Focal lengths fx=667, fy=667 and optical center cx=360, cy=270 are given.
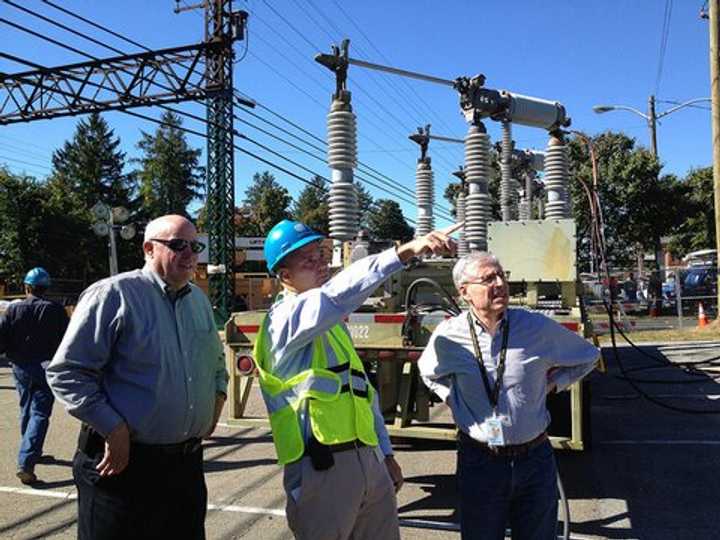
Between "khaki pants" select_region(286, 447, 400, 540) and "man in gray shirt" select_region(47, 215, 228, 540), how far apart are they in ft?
1.85

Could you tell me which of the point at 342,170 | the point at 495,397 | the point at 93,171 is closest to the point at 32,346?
the point at 342,170

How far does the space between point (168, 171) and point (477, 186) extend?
67166 millimetres

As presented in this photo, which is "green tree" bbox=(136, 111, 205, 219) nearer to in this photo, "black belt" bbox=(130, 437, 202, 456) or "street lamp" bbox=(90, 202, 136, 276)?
"street lamp" bbox=(90, 202, 136, 276)

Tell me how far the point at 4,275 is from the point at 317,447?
3963 centimetres

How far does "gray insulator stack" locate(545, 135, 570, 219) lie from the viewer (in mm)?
8312

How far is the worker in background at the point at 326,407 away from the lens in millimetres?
2414

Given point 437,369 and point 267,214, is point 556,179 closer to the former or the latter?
point 437,369

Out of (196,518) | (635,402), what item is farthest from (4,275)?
(196,518)

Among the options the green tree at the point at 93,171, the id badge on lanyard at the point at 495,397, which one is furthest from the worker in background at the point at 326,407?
the green tree at the point at 93,171

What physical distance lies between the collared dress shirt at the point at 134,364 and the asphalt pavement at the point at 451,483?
2.08 meters

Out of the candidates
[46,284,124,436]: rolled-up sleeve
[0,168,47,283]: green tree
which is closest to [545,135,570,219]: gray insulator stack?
[46,284,124,436]: rolled-up sleeve

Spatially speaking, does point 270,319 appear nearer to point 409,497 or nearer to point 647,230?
point 409,497

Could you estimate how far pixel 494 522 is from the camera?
9.52ft

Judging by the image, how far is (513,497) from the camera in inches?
115
